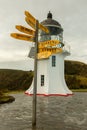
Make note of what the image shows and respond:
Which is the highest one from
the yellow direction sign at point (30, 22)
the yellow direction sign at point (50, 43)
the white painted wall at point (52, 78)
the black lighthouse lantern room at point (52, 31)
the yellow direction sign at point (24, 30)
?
the black lighthouse lantern room at point (52, 31)

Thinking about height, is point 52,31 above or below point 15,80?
above

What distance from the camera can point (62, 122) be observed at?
13.0 m

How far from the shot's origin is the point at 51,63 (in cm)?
2819

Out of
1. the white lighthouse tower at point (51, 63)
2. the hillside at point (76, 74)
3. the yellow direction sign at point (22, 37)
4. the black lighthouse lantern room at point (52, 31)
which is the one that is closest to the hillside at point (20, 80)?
the hillside at point (76, 74)

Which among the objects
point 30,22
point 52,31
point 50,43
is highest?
point 52,31

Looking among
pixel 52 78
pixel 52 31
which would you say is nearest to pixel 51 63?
pixel 52 78

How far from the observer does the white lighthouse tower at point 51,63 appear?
27547 mm

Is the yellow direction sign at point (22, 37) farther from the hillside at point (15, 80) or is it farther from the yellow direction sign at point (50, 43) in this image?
the hillside at point (15, 80)

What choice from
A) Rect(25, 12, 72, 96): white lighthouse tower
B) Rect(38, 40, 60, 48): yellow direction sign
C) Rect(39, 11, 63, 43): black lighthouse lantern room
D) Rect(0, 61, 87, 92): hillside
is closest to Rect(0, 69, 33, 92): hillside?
Rect(0, 61, 87, 92): hillside

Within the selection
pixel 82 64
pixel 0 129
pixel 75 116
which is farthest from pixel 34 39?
pixel 82 64

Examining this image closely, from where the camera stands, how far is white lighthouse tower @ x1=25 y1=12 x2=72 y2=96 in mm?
27547

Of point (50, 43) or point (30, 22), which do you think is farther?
point (50, 43)

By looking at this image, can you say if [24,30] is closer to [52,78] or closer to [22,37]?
[22,37]

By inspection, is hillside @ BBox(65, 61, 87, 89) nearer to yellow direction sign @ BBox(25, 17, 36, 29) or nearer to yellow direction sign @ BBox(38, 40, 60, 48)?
yellow direction sign @ BBox(38, 40, 60, 48)
